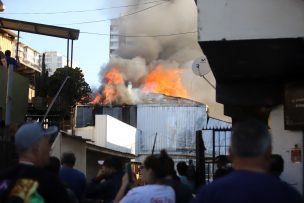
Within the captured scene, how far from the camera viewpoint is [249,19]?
6008mm

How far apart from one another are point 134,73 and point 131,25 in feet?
14.1

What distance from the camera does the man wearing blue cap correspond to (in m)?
2.87

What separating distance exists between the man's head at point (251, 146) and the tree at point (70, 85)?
53.4 ft

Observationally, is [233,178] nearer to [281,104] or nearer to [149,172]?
[149,172]

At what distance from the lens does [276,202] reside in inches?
97.2

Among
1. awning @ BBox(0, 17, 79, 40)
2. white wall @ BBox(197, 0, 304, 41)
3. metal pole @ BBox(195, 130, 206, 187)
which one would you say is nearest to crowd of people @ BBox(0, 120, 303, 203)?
white wall @ BBox(197, 0, 304, 41)

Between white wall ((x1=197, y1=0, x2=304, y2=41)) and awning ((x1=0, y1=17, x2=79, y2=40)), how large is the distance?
1283 cm

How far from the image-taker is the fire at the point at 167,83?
41.4 meters

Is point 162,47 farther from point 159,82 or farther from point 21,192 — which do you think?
point 21,192

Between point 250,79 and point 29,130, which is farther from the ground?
point 250,79

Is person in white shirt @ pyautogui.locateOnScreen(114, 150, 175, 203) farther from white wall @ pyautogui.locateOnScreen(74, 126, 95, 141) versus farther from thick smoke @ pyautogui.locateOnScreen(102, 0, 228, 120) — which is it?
thick smoke @ pyautogui.locateOnScreen(102, 0, 228, 120)

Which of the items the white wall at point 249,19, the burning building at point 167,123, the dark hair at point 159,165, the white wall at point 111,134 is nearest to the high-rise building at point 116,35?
the burning building at point 167,123

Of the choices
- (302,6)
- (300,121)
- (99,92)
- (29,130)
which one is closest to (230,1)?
(302,6)

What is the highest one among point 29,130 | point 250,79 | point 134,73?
point 134,73
